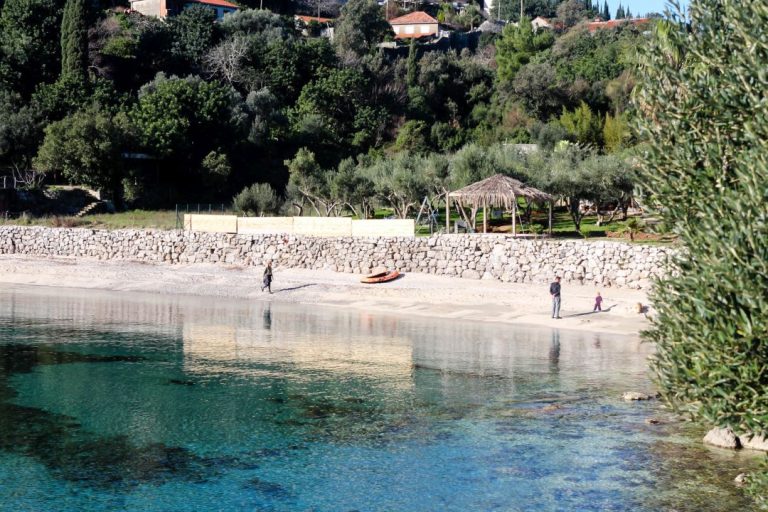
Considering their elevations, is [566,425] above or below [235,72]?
below

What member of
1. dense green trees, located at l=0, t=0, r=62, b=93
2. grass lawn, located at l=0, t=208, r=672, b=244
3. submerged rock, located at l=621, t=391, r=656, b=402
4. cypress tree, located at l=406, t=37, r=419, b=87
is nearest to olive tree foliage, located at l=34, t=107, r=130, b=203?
grass lawn, located at l=0, t=208, r=672, b=244

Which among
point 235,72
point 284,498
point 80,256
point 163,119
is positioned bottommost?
point 284,498

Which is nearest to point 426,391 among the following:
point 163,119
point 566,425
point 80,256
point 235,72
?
point 566,425

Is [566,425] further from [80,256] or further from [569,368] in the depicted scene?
[80,256]

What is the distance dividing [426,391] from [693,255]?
48.7ft

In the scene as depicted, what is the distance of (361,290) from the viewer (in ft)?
158

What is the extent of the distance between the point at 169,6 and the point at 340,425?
96710 mm

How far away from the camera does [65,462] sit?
854 inches

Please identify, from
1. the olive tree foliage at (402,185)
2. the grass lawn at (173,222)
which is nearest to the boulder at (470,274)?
the grass lawn at (173,222)

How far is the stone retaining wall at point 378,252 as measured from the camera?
44875 mm

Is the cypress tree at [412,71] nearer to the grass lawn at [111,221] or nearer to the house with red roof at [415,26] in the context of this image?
the house with red roof at [415,26]

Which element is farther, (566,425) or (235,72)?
(235,72)

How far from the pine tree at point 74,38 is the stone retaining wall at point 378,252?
25476mm

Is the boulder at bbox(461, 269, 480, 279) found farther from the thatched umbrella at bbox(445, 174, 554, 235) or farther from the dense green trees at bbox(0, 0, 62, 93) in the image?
the dense green trees at bbox(0, 0, 62, 93)
